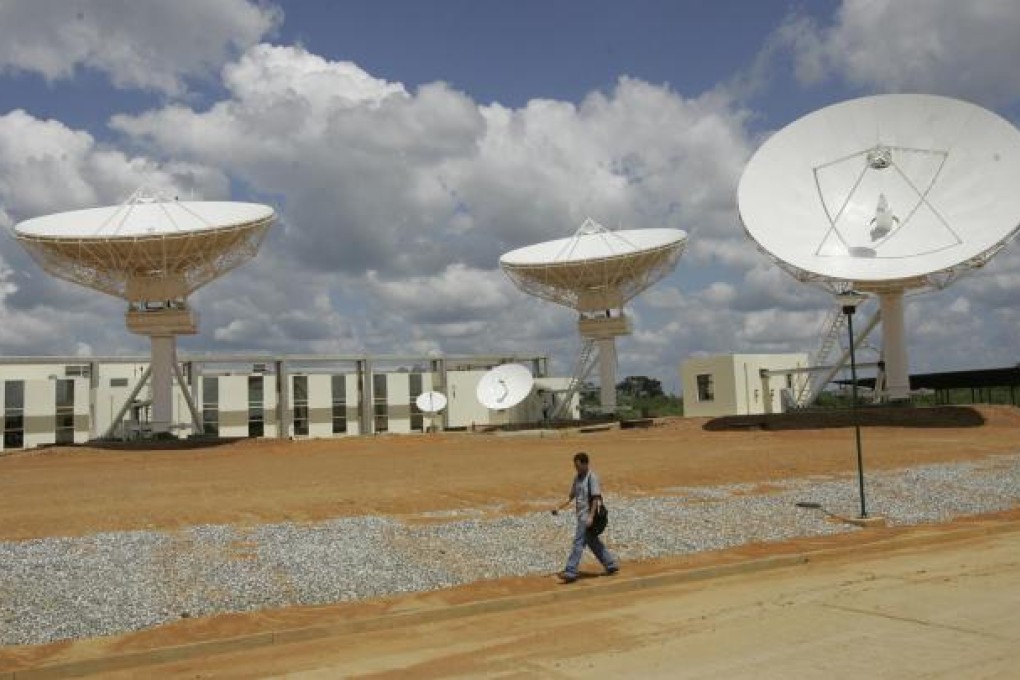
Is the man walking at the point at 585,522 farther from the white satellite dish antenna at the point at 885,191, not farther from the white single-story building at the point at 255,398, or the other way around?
the white single-story building at the point at 255,398

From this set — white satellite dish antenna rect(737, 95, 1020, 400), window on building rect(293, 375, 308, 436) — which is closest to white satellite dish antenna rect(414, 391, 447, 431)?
window on building rect(293, 375, 308, 436)

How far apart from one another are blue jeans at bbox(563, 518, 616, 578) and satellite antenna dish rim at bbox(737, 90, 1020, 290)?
26132mm

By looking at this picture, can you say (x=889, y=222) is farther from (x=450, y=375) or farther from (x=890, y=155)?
(x=450, y=375)

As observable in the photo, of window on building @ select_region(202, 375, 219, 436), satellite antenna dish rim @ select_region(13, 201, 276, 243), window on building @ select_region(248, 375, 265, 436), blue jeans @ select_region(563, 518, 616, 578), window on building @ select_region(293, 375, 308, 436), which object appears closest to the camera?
blue jeans @ select_region(563, 518, 616, 578)

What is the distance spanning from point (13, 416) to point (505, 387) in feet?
121

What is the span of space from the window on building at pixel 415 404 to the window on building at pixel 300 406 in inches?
401

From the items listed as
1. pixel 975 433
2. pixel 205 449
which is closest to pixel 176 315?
pixel 205 449

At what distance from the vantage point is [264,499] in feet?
72.7

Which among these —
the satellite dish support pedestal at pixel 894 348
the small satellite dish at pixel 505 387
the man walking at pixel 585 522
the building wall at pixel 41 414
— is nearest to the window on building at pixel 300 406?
the building wall at pixel 41 414

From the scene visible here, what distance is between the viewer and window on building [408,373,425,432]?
8600 centimetres

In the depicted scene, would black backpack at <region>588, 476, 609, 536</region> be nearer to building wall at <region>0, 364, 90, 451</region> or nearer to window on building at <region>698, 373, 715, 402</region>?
window on building at <region>698, 373, 715, 402</region>

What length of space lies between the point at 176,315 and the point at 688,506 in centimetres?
3863

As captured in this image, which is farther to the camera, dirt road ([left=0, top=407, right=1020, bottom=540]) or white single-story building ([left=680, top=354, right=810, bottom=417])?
white single-story building ([left=680, top=354, right=810, bottom=417])

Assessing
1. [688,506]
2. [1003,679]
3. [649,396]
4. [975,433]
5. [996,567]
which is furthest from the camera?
[649,396]
